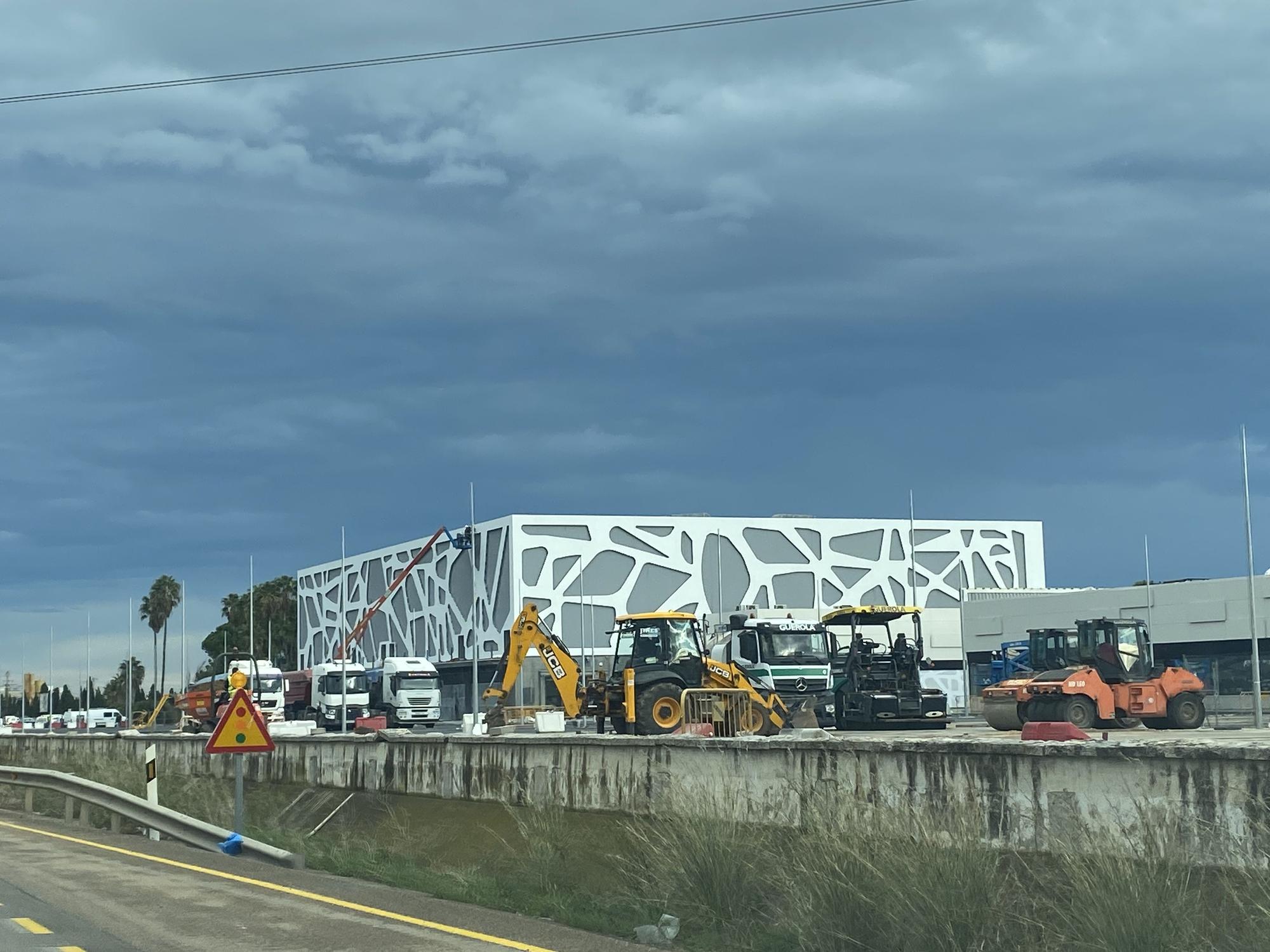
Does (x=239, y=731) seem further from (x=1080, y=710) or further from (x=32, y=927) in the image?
(x=1080, y=710)

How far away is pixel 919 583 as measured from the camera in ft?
422

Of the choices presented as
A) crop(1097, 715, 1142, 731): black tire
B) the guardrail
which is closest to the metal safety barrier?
crop(1097, 715, 1142, 731): black tire

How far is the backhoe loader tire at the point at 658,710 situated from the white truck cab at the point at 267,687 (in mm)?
29344

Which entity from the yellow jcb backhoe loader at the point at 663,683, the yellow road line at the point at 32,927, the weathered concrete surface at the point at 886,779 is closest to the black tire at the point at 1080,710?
the yellow jcb backhoe loader at the point at 663,683

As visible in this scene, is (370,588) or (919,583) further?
(370,588)

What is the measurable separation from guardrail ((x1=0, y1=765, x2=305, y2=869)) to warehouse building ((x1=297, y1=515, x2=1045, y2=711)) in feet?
266

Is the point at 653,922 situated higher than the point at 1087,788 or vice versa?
the point at 1087,788

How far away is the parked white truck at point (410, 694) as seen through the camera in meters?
65.4

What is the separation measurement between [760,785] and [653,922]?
125 inches

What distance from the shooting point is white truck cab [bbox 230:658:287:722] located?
6022cm

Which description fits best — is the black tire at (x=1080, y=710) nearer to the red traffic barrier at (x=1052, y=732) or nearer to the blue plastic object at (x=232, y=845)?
the red traffic barrier at (x=1052, y=732)

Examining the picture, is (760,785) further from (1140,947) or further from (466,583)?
(466,583)

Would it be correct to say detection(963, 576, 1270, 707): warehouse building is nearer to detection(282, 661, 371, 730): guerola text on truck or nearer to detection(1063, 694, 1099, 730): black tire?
detection(1063, 694, 1099, 730): black tire

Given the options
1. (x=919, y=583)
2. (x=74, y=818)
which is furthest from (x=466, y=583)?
(x=74, y=818)
